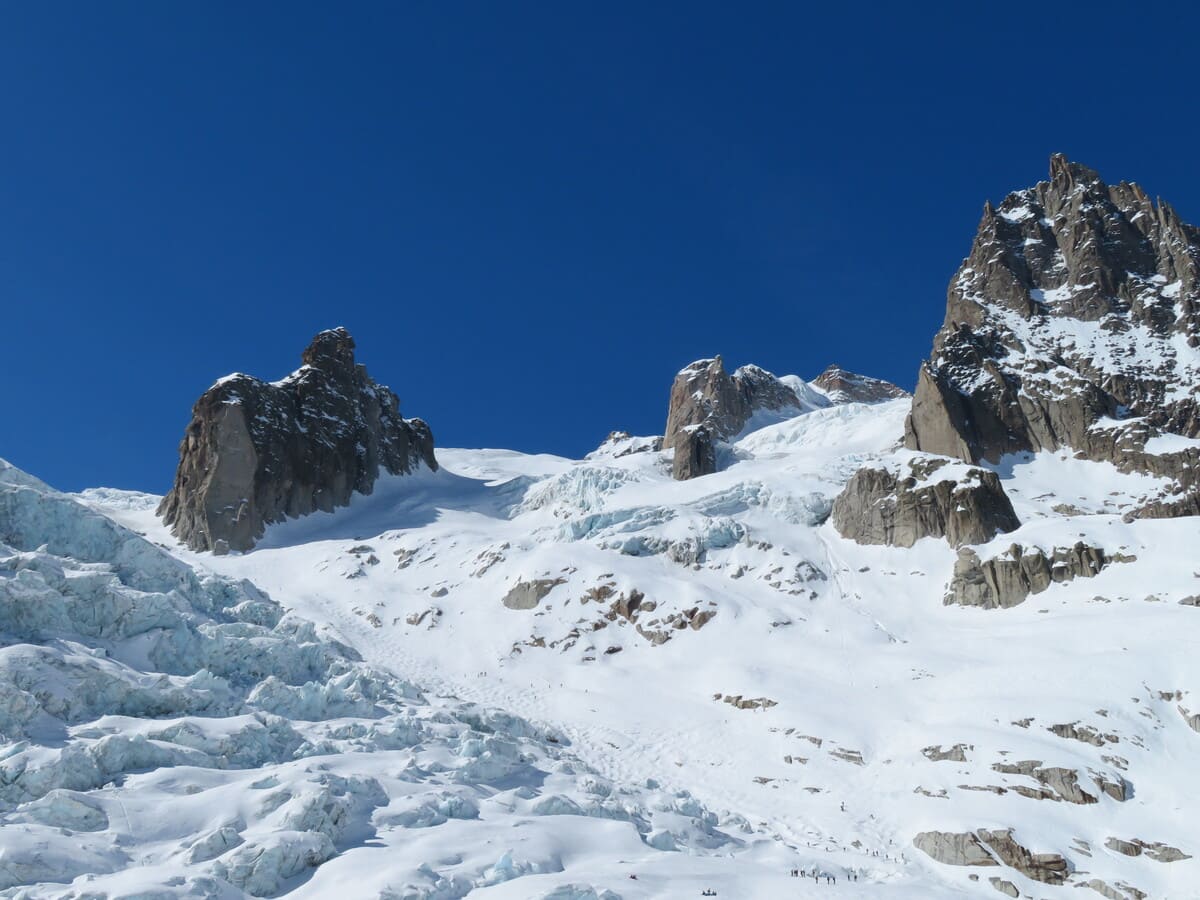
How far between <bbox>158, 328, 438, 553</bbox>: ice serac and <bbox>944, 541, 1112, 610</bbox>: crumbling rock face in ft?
245

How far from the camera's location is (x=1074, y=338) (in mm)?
123125

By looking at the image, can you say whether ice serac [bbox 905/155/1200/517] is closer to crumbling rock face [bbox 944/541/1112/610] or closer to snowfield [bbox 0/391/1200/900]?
crumbling rock face [bbox 944/541/1112/610]

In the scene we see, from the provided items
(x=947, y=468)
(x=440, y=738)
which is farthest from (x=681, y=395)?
(x=440, y=738)

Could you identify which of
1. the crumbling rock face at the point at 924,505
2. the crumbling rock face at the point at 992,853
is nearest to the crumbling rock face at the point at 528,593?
the crumbling rock face at the point at 924,505

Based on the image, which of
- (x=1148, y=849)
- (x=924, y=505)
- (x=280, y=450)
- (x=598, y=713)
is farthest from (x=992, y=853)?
(x=280, y=450)

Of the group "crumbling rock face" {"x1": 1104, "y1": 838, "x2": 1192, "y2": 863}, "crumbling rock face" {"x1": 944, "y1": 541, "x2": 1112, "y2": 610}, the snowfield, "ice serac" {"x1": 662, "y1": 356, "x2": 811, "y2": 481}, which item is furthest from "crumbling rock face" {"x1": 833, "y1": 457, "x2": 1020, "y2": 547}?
"ice serac" {"x1": 662, "y1": 356, "x2": 811, "y2": 481}

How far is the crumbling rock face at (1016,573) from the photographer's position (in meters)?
61.0

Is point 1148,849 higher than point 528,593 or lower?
lower

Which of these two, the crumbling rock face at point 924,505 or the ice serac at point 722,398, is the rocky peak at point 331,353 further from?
the crumbling rock face at point 924,505

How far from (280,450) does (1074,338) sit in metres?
110

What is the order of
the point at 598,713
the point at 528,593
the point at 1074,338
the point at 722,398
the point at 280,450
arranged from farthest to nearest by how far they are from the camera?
the point at 722,398 → the point at 1074,338 → the point at 280,450 → the point at 528,593 → the point at 598,713

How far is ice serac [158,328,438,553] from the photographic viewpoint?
100 metres

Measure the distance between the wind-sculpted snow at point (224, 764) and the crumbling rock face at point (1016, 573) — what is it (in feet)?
116

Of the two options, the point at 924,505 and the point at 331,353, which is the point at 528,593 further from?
the point at 331,353
